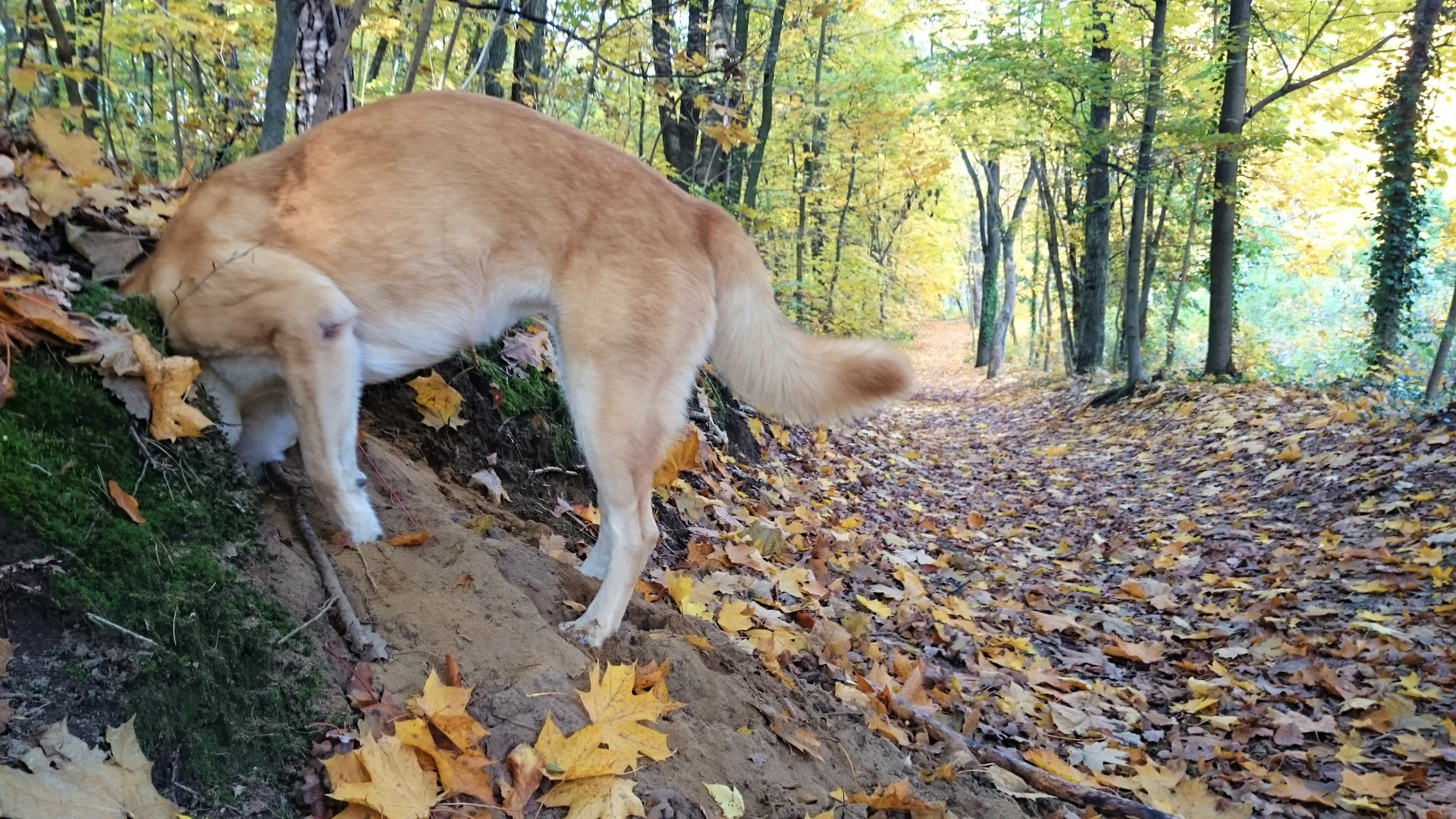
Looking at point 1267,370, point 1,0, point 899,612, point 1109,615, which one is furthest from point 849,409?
point 1267,370

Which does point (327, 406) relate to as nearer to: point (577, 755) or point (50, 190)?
point (50, 190)

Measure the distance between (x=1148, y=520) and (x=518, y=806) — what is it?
7285 millimetres

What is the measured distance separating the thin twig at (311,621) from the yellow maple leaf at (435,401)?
64.1 inches

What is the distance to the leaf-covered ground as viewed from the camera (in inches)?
138

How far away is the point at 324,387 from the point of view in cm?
270

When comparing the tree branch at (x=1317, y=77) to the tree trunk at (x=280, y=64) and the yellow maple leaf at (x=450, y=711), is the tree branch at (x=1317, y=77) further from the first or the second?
the yellow maple leaf at (x=450, y=711)

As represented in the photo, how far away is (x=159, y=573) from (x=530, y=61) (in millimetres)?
7254

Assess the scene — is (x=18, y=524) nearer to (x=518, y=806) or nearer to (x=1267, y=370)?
(x=518, y=806)

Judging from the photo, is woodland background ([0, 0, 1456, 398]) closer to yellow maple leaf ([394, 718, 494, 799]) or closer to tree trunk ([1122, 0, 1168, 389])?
tree trunk ([1122, 0, 1168, 389])

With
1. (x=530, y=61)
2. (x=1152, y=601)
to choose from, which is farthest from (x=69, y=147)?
(x=1152, y=601)

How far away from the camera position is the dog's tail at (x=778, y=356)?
132 inches

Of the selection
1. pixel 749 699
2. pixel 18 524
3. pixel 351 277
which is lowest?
pixel 749 699

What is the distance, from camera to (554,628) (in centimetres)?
276

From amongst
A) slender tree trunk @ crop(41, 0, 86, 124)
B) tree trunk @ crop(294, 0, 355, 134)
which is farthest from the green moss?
slender tree trunk @ crop(41, 0, 86, 124)
